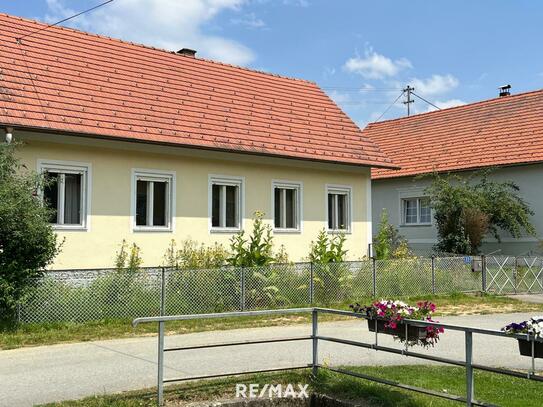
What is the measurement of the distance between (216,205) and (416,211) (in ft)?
39.5

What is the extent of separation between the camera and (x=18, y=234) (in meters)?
11.1

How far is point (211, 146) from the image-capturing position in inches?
628

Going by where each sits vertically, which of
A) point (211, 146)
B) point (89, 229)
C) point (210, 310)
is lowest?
point (210, 310)

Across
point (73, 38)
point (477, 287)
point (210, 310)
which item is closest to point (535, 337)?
point (210, 310)

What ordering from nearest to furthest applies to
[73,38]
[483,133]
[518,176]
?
[73,38], [518,176], [483,133]

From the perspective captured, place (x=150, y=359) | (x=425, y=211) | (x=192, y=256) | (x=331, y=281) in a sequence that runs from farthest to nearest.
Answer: (x=425, y=211) < (x=192, y=256) < (x=331, y=281) < (x=150, y=359)

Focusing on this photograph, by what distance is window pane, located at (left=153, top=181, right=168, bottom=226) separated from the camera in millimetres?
15758

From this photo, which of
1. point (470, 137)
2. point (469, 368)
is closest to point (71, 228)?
point (469, 368)

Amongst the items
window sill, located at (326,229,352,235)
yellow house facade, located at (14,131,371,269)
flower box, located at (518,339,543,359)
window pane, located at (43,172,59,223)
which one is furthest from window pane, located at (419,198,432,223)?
flower box, located at (518,339,543,359)

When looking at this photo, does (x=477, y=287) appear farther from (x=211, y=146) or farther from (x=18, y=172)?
(x=18, y=172)

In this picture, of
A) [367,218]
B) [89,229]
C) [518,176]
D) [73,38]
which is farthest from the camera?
[518,176]

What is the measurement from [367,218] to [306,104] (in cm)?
431

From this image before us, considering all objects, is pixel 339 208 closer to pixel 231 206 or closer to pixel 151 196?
pixel 231 206

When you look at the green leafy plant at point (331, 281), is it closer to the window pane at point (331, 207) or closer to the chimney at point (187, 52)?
the window pane at point (331, 207)
